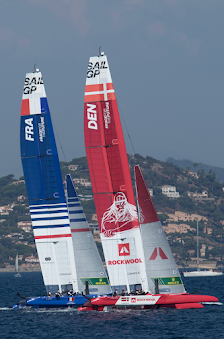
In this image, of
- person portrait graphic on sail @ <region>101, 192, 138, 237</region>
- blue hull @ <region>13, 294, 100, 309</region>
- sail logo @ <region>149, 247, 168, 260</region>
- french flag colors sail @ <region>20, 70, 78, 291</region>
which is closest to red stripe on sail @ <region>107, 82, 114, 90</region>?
french flag colors sail @ <region>20, 70, 78, 291</region>

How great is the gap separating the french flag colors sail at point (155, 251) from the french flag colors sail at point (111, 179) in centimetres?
60

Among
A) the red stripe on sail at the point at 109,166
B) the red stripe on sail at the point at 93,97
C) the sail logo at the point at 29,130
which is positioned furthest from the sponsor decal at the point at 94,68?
the sail logo at the point at 29,130

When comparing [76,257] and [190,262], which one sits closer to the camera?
[76,257]

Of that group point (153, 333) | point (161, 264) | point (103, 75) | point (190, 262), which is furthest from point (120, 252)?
point (190, 262)

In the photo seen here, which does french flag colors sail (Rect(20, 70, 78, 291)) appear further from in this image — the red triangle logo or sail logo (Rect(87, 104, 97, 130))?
the red triangle logo

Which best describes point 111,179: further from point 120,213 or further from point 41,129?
point 41,129

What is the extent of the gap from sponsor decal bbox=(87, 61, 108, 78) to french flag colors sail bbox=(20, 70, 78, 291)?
11.2 feet

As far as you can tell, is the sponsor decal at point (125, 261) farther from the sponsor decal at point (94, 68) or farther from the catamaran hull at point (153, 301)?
the sponsor decal at point (94, 68)

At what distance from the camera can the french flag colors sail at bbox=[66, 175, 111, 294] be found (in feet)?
117

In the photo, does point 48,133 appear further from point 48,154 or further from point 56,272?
point 56,272

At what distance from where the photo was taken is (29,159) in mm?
36094

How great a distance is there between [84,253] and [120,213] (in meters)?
4.03

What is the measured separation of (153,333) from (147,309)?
14.9 feet

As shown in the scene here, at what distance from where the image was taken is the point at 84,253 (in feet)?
A: 119
